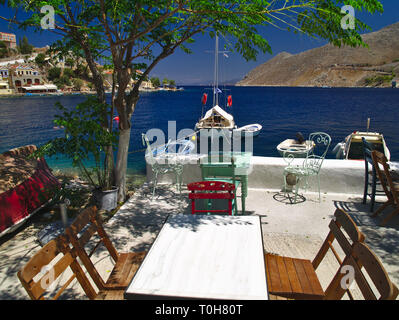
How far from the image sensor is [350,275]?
2.01 m

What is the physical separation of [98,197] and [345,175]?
506 cm

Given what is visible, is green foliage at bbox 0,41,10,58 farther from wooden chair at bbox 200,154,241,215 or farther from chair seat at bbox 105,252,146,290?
chair seat at bbox 105,252,146,290

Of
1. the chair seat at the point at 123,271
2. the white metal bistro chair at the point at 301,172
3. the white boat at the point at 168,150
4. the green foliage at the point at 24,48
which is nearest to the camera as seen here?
the chair seat at the point at 123,271

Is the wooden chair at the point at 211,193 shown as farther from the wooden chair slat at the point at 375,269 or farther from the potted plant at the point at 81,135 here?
the potted plant at the point at 81,135

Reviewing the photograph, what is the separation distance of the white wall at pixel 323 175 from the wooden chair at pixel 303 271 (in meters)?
3.48

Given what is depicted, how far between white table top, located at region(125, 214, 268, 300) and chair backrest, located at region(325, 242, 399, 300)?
1.78 feet

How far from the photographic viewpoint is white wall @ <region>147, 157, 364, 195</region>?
598 centimetres

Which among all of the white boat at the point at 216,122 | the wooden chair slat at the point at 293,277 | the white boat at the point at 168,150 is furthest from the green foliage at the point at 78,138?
the white boat at the point at 216,122

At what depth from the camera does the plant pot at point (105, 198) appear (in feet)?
18.7

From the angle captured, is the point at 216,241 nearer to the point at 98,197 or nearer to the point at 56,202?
the point at 98,197

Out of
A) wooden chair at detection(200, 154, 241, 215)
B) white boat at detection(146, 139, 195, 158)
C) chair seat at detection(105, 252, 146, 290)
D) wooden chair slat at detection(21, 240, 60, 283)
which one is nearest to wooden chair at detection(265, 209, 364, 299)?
chair seat at detection(105, 252, 146, 290)

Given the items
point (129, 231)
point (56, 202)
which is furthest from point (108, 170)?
point (129, 231)
